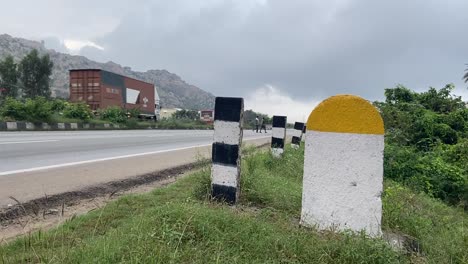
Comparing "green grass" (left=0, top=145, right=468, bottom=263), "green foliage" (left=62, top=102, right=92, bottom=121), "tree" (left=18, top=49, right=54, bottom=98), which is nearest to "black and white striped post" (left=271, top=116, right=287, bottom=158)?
"green grass" (left=0, top=145, right=468, bottom=263)

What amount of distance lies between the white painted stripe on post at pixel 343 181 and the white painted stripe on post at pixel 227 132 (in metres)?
0.69

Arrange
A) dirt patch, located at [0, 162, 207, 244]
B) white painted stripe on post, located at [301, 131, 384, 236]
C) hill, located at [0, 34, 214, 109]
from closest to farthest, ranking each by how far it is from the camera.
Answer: white painted stripe on post, located at [301, 131, 384, 236] < dirt patch, located at [0, 162, 207, 244] < hill, located at [0, 34, 214, 109]

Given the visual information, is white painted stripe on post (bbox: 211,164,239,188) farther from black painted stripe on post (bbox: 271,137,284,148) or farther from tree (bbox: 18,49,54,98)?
tree (bbox: 18,49,54,98)

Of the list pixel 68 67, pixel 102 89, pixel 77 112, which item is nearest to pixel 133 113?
pixel 102 89

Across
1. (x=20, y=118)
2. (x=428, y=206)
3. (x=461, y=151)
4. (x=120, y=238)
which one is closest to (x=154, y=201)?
(x=120, y=238)

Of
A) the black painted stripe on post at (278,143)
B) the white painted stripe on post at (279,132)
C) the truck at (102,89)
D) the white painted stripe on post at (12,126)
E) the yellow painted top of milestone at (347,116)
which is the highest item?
the truck at (102,89)

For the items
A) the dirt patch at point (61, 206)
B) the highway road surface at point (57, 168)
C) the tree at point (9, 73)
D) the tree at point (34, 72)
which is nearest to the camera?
the dirt patch at point (61, 206)

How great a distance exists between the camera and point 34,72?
50.5 m

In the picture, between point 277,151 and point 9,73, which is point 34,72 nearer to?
point 9,73

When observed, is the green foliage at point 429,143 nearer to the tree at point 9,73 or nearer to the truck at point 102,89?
the truck at point 102,89

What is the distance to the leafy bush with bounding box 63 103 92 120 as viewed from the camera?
24.9m

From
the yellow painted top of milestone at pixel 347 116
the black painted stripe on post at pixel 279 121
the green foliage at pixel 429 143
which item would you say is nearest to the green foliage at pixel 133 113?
the green foliage at pixel 429 143

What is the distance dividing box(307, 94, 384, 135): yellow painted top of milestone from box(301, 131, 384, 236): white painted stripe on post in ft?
0.15

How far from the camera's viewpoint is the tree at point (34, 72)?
5003 centimetres
